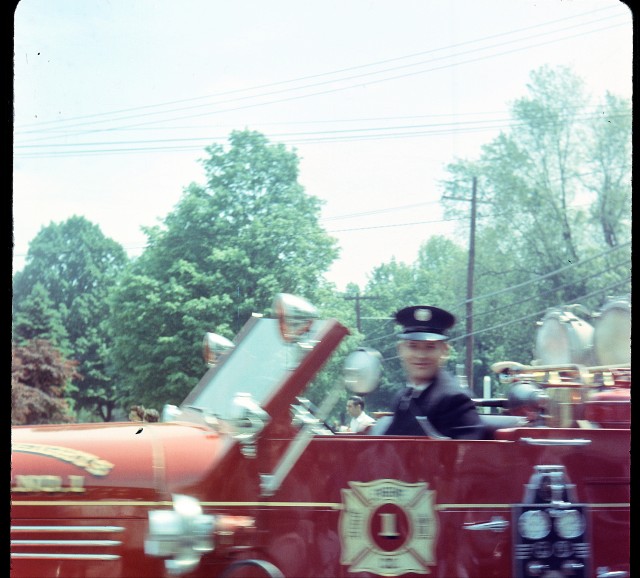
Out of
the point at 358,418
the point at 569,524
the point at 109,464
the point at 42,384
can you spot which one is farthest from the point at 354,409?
the point at 42,384

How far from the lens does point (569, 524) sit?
3598mm

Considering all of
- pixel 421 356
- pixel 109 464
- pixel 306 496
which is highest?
pixel 421 356

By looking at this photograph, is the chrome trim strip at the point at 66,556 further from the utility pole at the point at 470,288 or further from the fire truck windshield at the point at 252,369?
the utility pole at the point at 470,288

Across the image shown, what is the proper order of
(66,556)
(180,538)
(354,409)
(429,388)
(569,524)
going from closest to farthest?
(180,538) → (66,556) → (569,524) → (429,388) → (354,409)

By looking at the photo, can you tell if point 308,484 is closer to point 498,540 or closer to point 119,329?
point 498,540

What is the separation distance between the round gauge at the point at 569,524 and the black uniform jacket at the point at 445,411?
0.48 meters

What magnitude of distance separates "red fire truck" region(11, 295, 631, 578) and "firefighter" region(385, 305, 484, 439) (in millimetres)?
206

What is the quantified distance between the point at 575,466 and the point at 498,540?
1.59ft

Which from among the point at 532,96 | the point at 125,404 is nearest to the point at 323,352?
the point at 125,404

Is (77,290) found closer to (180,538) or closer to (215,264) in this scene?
(215,264)

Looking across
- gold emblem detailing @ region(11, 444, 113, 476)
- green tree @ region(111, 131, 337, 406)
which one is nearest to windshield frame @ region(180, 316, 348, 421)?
green tree @ region(111, 131, 337, 406)

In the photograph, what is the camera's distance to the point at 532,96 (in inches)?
188

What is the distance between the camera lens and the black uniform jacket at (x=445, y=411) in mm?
3752

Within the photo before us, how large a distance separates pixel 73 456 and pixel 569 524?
2.12m
